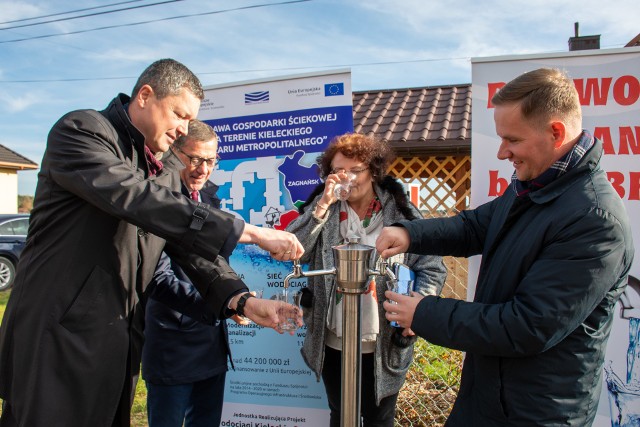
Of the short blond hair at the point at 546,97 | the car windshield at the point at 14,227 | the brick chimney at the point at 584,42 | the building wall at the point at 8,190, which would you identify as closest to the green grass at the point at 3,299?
the car windshield at the point at 14,227

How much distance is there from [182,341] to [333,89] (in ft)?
5.88

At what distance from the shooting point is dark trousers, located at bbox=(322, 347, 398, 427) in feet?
8.53

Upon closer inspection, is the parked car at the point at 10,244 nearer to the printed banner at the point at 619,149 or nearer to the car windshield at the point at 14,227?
the car windshield at the point at 14,227

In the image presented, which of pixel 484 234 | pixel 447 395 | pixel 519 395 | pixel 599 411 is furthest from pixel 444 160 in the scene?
pixel 519 395

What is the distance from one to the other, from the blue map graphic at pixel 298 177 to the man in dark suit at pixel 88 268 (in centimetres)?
165

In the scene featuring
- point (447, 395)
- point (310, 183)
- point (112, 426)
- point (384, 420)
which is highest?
point (310, 183)

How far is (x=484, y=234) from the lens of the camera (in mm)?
2010

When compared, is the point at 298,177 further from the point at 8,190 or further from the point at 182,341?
the point at 8,190

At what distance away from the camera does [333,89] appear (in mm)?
3270

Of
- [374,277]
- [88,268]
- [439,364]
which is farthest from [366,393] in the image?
[439,364]

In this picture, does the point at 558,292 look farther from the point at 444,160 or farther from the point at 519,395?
the point at 444,160

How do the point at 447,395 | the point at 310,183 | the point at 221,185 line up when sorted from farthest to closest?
the point at 447,395
the point at 221,185
the point at 310,183

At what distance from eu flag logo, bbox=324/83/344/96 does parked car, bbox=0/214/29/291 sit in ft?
32.0

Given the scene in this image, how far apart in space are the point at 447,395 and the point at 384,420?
1.93 meters
